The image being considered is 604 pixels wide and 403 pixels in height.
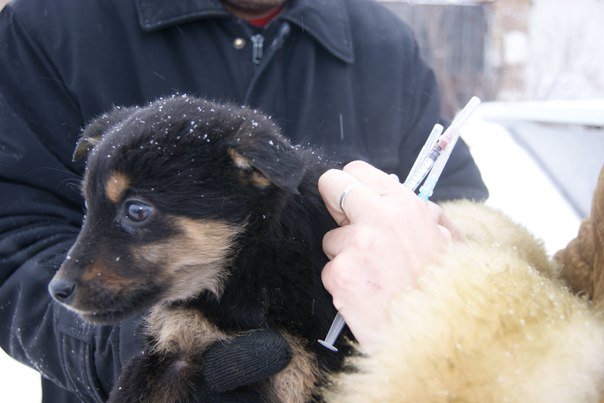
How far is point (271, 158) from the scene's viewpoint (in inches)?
68.7

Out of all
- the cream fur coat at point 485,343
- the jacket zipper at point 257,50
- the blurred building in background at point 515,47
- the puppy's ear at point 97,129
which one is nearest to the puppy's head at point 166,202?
the puppy's ear at point 97,129

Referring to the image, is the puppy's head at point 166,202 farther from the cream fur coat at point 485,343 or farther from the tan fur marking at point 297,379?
the cream fur coat at point 485,343

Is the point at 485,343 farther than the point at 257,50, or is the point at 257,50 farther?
the point at 257,50

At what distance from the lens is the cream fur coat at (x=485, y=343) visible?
4.21 ft

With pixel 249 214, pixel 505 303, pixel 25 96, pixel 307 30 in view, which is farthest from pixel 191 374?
pixel 307 30

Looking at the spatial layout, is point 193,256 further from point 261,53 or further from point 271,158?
point 261,53

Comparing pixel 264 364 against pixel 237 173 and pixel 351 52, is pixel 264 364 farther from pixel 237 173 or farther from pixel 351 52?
pixel 351 52

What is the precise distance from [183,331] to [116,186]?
0.49 metres

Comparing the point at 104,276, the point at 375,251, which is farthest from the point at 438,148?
the point at 104,276

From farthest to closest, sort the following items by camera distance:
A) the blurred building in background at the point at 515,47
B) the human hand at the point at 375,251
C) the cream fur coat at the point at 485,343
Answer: the blurred building in background at the point at 515,47
the human hand at the point at 375,251
the cream fur coat at the point at 485,343

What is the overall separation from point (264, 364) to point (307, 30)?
160 centimetres

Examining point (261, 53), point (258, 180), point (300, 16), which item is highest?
point (300, 16)

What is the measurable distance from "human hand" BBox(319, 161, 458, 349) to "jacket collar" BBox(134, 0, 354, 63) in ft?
3.82

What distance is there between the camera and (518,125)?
4336mm
